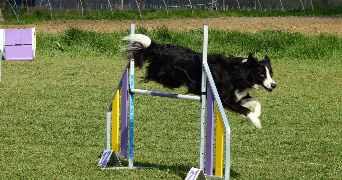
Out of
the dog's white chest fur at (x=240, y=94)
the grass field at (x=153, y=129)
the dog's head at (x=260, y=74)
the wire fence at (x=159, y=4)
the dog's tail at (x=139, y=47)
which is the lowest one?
the grass field at (x=153, y=129)

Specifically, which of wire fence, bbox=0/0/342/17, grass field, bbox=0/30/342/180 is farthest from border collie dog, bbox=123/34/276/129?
wire fence, bbox=0/0/342/17

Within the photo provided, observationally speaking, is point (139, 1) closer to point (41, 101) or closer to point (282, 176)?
point (41, 101)

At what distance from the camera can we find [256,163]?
5.54 meters

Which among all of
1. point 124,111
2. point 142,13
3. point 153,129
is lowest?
point 153,129

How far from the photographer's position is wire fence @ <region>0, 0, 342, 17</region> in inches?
1232

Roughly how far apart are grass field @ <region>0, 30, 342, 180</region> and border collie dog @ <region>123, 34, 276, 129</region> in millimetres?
348

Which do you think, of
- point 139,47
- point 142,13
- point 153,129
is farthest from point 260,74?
point 142,13

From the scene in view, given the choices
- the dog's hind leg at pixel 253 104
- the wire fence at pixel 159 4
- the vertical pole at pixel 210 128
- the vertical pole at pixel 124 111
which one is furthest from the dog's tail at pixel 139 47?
the wire fence at pixel 159 4

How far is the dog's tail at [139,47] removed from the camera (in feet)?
16.9

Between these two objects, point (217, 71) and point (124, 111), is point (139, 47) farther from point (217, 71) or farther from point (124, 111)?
point (217, 71)

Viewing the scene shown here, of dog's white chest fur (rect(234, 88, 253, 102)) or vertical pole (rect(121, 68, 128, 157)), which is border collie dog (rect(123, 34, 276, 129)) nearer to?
dog's white chest fur (rect(234, 88, 253, 102))

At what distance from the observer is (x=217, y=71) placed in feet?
16.5

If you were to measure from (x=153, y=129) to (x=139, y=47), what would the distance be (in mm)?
2191

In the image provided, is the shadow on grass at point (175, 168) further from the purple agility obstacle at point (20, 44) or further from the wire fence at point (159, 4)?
the wire fence at point (159, 4)
